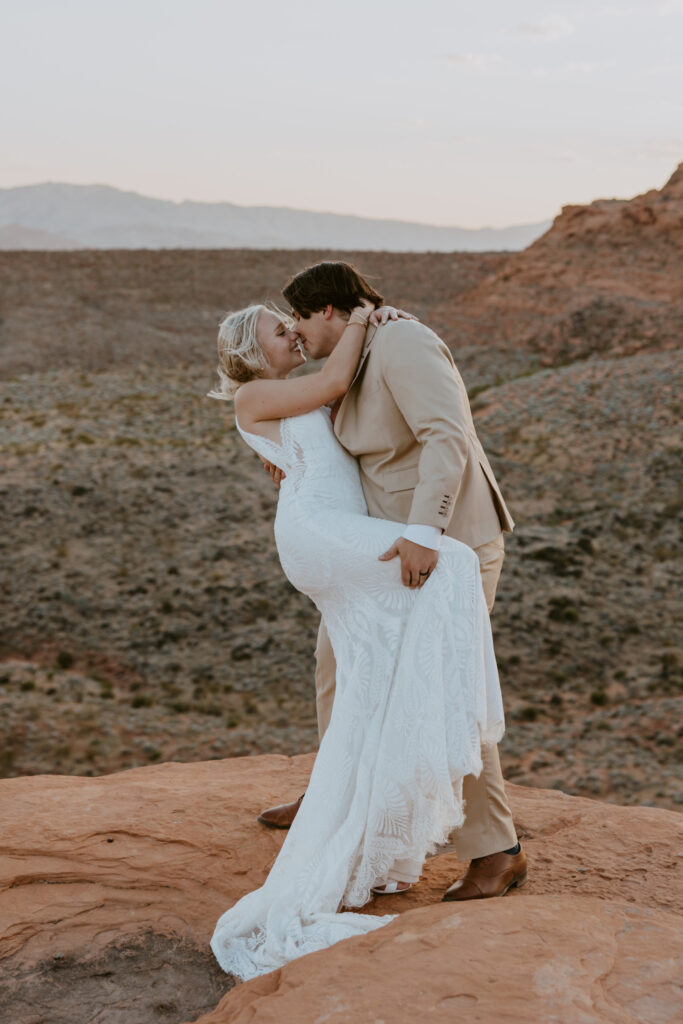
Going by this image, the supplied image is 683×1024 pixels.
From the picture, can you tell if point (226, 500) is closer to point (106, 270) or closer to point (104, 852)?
point (104, 852)

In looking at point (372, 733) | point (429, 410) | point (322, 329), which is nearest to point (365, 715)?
point (372, 733)

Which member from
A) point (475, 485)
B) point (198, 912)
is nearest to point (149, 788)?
point (198, 912)

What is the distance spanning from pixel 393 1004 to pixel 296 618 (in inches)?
419

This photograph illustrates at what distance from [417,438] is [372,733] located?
1.06m

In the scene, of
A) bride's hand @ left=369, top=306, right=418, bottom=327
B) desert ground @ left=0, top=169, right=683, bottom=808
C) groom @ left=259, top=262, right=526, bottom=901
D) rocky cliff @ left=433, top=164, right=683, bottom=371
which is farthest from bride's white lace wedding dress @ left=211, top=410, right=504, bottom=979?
rocky cliff @ left=433, top=164, right=683, bottom=371

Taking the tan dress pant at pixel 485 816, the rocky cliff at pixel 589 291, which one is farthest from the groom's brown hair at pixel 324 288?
the rocky cliff at pixel 589 291

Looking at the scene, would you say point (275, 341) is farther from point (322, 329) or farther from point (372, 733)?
point (372, 733)

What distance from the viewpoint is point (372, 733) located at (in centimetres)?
339

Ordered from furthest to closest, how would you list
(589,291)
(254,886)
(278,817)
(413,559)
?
(589,291) → (278,817) → (254,886) → (413,559)

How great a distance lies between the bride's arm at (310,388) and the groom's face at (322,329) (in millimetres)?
57

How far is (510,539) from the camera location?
15.4 m

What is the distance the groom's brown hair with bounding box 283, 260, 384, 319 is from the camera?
3580 mm

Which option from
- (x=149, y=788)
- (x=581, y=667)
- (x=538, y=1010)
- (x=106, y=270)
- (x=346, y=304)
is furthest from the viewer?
(x=106, y=270)

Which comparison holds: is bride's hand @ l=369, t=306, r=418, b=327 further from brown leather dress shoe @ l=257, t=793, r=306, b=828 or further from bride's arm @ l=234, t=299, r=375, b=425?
brown leather dress shoe @ l=257, t=793, r=306, b=828
